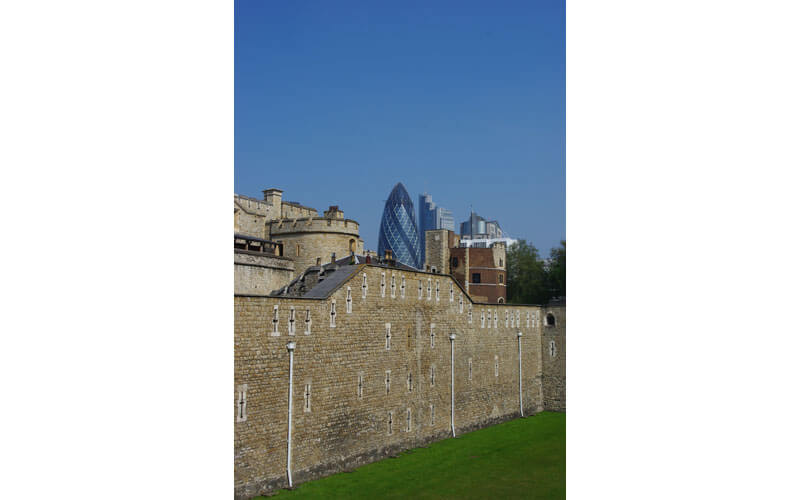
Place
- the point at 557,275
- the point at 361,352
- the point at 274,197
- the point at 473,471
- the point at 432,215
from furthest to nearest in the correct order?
the point at 557,275 → the point at 361,352 → the point at 432,215 → the point at 473,471 → the point at 274,197

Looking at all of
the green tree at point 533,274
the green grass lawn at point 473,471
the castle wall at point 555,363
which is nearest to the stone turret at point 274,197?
the green tree at point 533,274

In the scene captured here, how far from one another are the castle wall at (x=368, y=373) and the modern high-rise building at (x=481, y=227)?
3.33 ft

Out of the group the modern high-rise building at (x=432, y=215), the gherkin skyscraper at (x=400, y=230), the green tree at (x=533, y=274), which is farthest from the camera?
the green tree at (x=533, y=274)

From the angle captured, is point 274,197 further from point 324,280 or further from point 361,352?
point 361,352

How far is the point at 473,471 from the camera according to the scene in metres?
6.67

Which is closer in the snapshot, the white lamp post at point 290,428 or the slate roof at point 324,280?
the white lamp post at point 290,428

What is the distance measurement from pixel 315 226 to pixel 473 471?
2.87 metres

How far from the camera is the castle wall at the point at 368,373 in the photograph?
238 inches

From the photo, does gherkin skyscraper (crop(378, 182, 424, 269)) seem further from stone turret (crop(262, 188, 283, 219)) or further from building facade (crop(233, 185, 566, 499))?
stone turret (crop(262, 188, 283, 219))

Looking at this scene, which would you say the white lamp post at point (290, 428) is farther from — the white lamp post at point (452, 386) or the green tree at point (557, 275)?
the green tree at point (557, 275)

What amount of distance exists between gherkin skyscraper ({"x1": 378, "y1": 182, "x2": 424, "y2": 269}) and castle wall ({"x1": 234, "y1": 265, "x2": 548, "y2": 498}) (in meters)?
0.33

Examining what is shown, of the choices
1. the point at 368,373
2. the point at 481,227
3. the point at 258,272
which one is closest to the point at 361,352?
the point at 368,373
